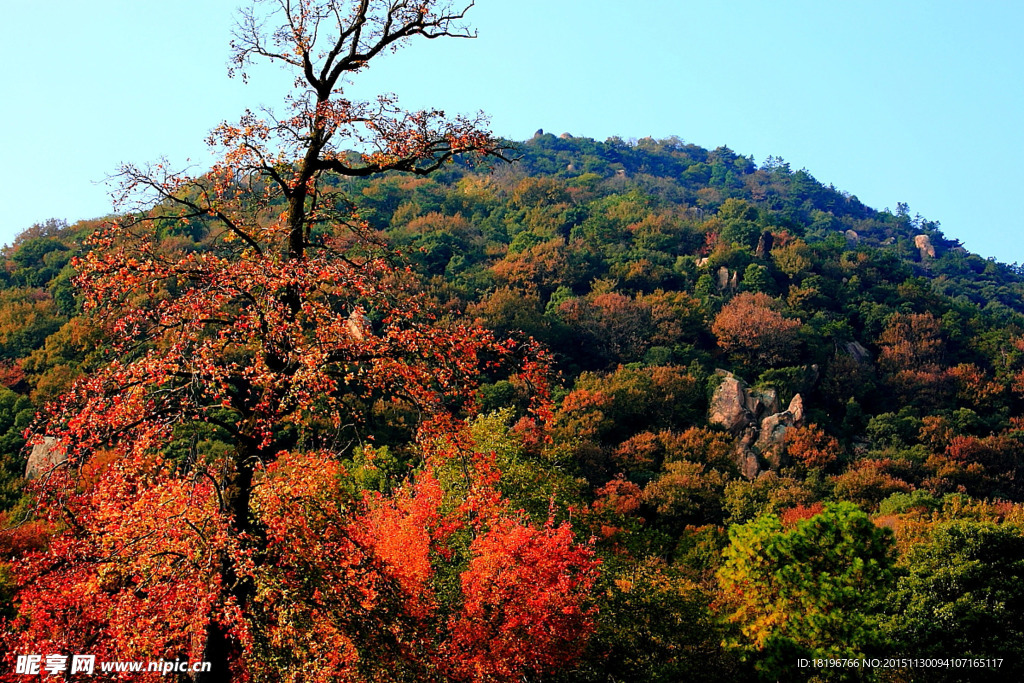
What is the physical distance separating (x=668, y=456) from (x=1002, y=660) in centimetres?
2023

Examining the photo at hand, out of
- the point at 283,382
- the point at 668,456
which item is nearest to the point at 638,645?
the point at 283,382

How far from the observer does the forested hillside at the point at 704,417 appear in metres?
21.8

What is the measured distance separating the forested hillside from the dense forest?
0.18m

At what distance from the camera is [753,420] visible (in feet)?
148

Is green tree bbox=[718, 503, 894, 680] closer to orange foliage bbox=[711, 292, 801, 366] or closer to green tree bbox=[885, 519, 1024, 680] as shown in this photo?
green tree bbox=[885, 519, 1024, 680]

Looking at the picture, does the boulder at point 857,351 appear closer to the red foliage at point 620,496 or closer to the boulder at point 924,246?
the red foliage at point 620,496

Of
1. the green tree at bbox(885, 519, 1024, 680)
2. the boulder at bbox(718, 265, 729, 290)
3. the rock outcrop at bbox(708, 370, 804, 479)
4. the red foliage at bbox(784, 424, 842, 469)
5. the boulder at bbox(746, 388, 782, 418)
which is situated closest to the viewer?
the green tree at bbox(885, 519, 1024, 680)

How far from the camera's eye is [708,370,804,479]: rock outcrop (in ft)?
137

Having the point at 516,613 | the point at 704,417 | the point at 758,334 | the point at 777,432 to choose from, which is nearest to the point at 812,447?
the point at 777,432

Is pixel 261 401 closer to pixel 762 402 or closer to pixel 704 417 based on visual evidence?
pixel 704 417

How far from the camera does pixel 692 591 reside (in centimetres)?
2359

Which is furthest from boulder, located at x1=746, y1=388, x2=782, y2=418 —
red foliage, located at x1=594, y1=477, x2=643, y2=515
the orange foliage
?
red foliage, located at x1=594, y1=477, x2=643, y2=515

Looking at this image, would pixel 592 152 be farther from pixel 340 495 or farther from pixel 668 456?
pixel 340 495

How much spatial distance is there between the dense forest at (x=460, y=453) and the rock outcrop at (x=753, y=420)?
0.67 ft
